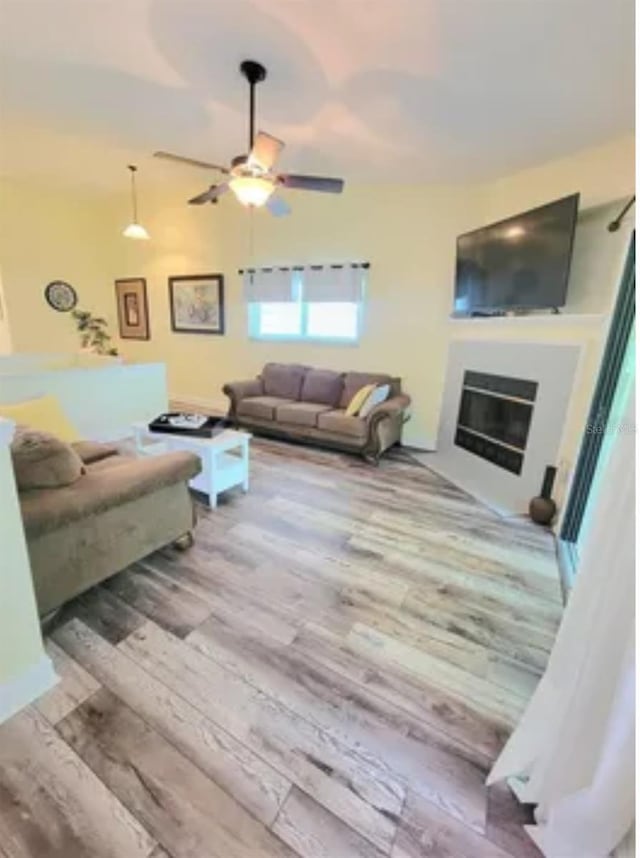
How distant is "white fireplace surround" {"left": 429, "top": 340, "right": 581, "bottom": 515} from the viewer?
2908mm

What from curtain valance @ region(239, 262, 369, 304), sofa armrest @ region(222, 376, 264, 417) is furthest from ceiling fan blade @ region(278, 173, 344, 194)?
sofa armrest @ region(222, 376, 264, 417)

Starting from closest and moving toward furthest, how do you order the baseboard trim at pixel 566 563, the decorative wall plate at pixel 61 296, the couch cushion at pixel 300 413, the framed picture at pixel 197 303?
the baseboard trim at pixel 566 563 < the couch cushion at pixel 300 413 < the framed picture at pixel 197 303 < the decorative wall plate at pixel 61 296

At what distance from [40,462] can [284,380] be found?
11.6 feet

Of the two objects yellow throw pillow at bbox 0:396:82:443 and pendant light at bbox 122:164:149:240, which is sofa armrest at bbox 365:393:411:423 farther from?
pendant light at bbox 122:164:149:240

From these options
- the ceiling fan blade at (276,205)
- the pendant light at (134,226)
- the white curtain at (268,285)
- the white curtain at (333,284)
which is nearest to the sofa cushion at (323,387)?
the white curtain at (333,284)

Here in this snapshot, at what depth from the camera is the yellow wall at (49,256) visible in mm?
6000

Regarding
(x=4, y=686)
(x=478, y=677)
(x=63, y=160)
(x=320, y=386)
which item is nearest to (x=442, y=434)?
(x=320, y=386)

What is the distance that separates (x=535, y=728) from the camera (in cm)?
123

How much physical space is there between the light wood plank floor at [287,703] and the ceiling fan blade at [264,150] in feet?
7.66

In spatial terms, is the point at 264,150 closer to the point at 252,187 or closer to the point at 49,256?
the point at 252,187

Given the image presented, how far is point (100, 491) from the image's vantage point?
1876mm

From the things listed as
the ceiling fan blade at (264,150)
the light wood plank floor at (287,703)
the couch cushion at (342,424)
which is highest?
the ceiling fan blade at (264,150)

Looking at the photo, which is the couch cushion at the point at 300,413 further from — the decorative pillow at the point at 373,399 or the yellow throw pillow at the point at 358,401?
the decorative pillow at the point at 373,399

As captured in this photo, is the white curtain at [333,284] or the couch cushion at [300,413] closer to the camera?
the couch cushion at [300,413]
